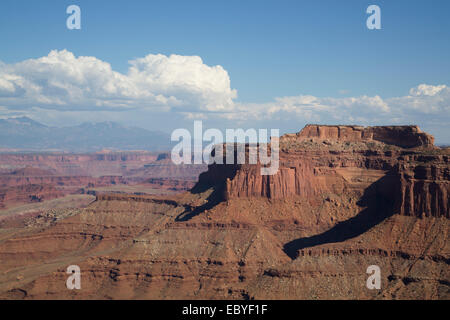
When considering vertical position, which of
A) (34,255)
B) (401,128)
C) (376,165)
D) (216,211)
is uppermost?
(401,128)

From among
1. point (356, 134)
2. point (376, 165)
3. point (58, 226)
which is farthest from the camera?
point (58, 226)

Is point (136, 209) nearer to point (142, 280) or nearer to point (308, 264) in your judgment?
point (142, 280)

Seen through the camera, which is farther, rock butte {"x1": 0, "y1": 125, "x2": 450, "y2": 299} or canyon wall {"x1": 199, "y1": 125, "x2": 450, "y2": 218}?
canyon wall {"x1": 199, "y1": 125, "x2": 450, "y2": 218}

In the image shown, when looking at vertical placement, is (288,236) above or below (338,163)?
below

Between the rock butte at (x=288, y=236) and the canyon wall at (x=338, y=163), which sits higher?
the canyon wall at (x=338, y=163)

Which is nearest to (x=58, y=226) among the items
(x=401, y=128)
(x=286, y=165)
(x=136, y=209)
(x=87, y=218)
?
(x=87, y=218)

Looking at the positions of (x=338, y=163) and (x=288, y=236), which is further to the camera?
(x=338, y=163)

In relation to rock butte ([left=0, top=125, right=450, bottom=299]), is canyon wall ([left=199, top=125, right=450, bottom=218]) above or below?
above

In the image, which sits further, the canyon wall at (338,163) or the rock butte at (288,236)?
the canyon wall at (338,163)
